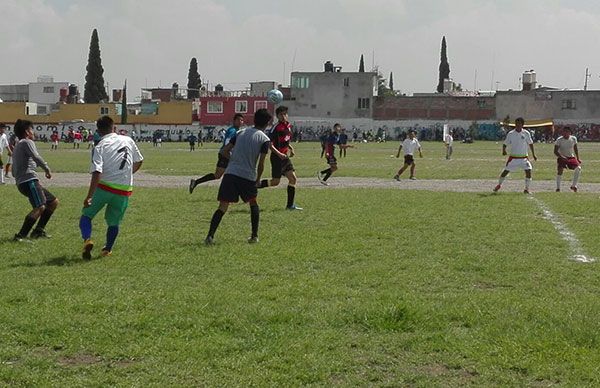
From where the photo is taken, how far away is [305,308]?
7090 mm

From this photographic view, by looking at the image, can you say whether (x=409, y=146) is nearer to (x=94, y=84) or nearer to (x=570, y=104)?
(x=570, y=104)

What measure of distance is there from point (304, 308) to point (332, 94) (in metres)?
99.8

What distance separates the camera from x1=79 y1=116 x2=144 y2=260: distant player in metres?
9.80

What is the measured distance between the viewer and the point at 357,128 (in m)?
100

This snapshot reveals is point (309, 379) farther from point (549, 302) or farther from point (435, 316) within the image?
point (549, 302)

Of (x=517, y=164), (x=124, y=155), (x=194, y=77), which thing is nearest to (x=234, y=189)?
(x=124, y=155)

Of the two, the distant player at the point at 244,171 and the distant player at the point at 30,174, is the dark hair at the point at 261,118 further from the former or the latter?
A: the distant player at the point at 30,174

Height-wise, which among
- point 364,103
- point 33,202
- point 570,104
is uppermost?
point 570,104

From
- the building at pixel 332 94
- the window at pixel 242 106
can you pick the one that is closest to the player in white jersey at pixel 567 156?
the building at pixel 332 94

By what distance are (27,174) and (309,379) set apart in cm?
752

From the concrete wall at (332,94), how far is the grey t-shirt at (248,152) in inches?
3685

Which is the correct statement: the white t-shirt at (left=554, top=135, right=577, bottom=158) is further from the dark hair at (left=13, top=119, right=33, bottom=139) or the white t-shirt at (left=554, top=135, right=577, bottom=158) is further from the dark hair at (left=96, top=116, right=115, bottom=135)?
the dark hair at (left=96, top=116, right=115, bottom=135)

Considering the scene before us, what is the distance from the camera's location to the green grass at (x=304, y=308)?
17.8 ft

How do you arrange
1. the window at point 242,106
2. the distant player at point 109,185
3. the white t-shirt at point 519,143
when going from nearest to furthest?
the distant player at point 109,185
the white t-shirt at point 519,143
the window at point 242,106
